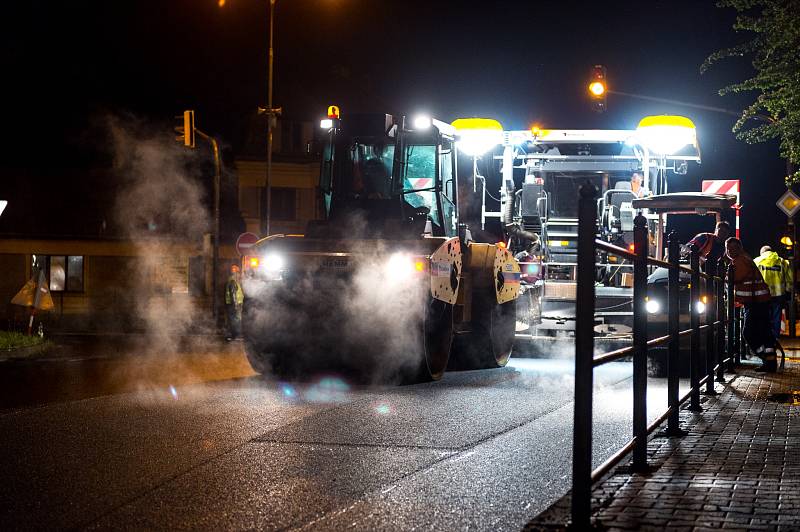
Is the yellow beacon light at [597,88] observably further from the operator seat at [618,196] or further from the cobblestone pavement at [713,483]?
the cobblestone pavement at [713,483]

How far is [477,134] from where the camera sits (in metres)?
15.3

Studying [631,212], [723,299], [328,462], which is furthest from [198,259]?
[328,462]

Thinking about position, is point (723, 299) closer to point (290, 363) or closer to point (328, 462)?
point (290, 363)

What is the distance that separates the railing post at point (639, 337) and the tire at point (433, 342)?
5.58m

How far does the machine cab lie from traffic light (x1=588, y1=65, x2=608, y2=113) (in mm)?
8319

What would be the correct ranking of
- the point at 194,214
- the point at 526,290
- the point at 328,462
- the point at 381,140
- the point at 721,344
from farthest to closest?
1. the point at 194,214
2. the point at 526,290
3. the point at 381,140
4. the point at 721,344
5. the point at 328,462

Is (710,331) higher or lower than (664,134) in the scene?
lower

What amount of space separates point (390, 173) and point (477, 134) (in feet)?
7.93

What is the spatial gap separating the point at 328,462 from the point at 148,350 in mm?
12957

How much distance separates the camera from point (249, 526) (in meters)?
5.23

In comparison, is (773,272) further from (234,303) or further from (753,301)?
(234,303)

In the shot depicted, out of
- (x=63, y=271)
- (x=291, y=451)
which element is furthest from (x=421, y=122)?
(x=63, y=271)

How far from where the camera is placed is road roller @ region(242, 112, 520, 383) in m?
12.1

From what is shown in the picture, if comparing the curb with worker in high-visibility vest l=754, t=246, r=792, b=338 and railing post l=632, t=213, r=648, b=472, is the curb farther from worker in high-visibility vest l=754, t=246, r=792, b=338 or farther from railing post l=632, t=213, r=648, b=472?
railing post l=632, t=213, r=648, b=472
